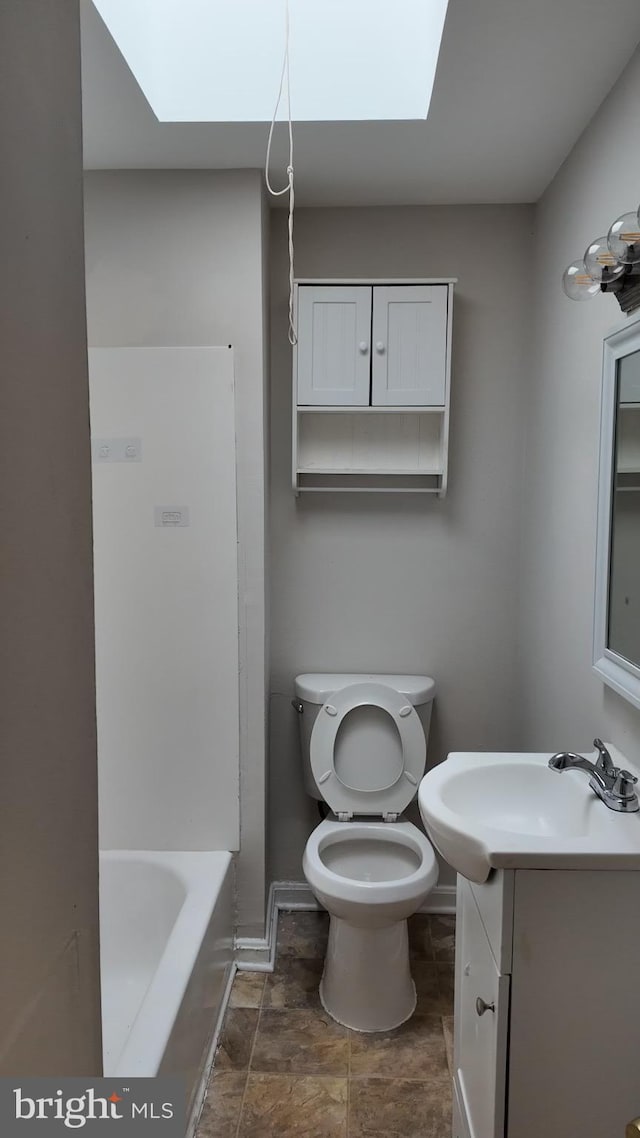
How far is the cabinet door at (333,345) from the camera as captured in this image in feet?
7.43

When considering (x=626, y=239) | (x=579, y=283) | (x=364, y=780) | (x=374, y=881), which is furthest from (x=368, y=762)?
(x=626, y=239)

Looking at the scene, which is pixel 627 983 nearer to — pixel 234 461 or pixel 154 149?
pixel 234 461

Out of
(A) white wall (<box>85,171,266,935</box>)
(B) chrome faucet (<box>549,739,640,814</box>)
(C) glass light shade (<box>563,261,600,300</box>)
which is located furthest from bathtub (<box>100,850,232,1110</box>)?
(C) glass light shade (<box>563,261,600,300</box>)

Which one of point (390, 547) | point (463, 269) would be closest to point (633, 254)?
point (463, 269)

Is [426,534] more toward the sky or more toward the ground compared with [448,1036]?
more toward the sky

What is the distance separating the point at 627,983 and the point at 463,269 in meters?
2.08

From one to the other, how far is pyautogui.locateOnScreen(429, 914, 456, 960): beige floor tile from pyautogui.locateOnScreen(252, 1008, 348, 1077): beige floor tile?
0.47m

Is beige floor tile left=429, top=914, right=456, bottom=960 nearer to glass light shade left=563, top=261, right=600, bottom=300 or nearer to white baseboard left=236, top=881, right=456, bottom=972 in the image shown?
white baseboard left=236, top=881, right=456, bottom=972

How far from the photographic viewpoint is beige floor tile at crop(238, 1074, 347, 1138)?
169cm

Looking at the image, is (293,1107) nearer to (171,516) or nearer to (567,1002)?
(567,1002)

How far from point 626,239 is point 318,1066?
2093 mm

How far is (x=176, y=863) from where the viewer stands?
2.20 m

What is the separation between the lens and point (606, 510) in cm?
161

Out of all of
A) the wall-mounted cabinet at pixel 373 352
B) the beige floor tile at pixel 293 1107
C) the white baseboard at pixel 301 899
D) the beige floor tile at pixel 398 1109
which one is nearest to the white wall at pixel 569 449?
the wall-mounted cabinet at pixel 373 352
